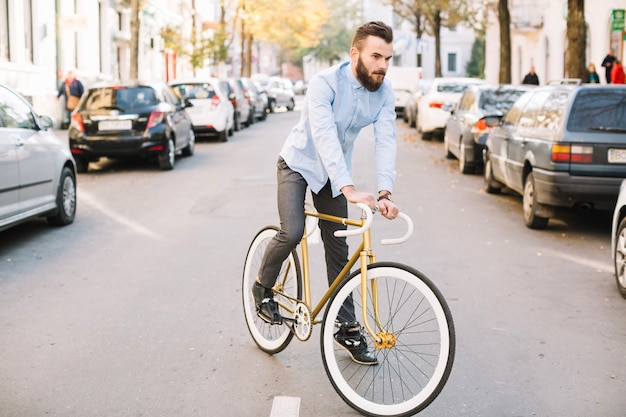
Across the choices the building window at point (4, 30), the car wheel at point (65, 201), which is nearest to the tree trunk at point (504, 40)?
the building window at point (4, 30)

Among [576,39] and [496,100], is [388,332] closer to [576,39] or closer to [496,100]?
[496,100]

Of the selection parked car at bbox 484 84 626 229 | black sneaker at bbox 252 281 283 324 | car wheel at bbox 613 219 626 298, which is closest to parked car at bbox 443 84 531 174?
parked car at bbox 484 84 626 229

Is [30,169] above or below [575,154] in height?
below

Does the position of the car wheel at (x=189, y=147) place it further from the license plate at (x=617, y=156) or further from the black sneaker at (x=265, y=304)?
the black sneaker at (x=265, y=304)

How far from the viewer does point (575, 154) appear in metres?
9.91

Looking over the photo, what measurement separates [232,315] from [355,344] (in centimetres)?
166

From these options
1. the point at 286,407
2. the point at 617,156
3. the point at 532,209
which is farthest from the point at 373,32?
the point at 532,209

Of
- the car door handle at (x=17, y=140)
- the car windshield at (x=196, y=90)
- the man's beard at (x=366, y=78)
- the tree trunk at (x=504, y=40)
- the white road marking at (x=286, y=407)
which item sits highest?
the tree trunk at (x=504, y=40)

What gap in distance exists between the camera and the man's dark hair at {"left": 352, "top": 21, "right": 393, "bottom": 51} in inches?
181

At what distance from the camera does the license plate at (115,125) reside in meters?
16.4

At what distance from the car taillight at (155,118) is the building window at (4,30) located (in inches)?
410

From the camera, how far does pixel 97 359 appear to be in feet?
18.0

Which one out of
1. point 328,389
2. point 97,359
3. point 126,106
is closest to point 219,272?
point 97,359

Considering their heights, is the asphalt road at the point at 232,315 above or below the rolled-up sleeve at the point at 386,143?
below
